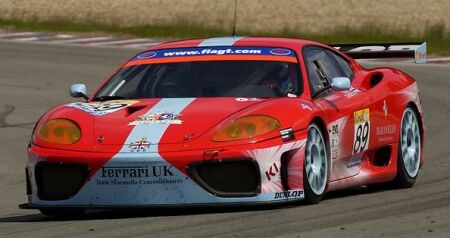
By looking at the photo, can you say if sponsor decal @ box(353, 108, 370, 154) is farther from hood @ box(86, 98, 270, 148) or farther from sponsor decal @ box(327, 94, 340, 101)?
hood @ box(86, 98, 270, 148)

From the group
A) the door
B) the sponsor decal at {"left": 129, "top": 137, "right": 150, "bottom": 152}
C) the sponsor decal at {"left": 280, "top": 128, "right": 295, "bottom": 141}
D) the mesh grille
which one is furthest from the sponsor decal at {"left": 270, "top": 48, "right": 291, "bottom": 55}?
the mesh grille

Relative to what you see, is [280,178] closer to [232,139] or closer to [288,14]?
[232,139]

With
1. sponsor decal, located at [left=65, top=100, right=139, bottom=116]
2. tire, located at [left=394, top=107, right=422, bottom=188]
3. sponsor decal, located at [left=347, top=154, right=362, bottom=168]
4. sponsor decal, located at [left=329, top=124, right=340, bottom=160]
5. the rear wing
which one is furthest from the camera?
the rear wing

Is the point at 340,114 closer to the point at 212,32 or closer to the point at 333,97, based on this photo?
the point at 333,97

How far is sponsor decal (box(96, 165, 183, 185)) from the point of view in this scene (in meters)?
7.67

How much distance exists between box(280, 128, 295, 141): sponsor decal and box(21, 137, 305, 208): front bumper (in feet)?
0.11

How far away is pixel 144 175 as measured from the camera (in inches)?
303

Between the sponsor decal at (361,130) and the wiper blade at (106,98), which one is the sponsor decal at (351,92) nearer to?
the sponsor decal at (361,130)

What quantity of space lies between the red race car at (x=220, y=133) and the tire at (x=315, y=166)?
0.01 metres

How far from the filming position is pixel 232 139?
7770mm

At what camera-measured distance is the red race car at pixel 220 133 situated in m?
7.70

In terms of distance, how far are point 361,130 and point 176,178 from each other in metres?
1.87

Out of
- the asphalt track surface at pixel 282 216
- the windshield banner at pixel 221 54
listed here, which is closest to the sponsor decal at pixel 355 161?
the asphalt track surface at pixel 282 216

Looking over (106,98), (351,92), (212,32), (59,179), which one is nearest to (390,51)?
(351,92)
